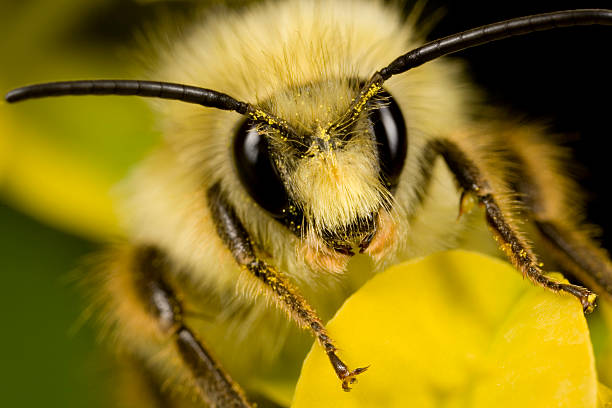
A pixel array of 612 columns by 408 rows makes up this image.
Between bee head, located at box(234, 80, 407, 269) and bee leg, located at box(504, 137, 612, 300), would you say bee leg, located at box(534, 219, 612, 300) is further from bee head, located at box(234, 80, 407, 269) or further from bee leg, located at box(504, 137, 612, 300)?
bee head, located at box(234, 80, 407, 269)

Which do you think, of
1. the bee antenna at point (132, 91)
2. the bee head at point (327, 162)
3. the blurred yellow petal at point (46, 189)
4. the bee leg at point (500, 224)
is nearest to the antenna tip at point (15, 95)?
the bee antenna at point (132, 91)

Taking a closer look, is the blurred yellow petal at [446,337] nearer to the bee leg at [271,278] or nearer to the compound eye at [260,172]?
the bee leg at [271,278]

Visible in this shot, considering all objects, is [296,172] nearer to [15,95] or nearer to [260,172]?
[260,172]

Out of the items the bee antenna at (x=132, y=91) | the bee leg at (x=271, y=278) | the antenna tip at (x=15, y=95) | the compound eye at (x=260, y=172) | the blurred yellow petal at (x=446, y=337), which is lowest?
the blurred yellow petal at (x=446, y=337)

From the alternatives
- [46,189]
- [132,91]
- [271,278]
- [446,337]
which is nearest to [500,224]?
[446,337]

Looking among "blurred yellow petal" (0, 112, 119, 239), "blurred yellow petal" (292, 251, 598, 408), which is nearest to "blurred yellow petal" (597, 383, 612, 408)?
"blurred yellow petal" (292, 251, 598, 408)
